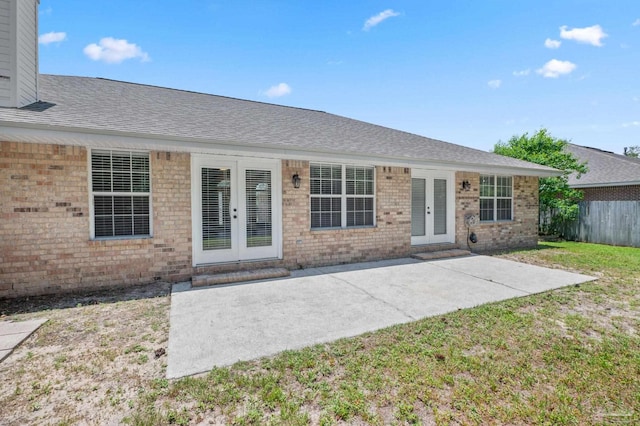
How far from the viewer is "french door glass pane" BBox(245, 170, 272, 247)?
252 inches

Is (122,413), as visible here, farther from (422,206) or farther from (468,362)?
(422,206)

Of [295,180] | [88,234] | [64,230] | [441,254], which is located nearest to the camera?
[64,230]

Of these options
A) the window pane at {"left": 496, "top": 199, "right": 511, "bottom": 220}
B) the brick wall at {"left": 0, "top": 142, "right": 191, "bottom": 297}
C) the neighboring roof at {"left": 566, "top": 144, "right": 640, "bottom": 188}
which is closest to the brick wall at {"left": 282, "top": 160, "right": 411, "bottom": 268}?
the brick wall at {"left": 0, "top": 142, "right": 191, "bottom": 297}

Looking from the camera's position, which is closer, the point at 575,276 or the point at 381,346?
the point at 381,346

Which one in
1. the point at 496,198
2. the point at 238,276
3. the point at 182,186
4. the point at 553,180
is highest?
the point at 553,180

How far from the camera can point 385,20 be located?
9266 mm

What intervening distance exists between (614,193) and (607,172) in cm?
155

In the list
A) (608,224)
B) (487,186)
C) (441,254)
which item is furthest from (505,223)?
(608,224)

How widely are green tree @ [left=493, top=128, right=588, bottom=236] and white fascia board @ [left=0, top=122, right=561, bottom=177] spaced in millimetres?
7641

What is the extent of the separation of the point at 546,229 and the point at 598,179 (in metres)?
3.84

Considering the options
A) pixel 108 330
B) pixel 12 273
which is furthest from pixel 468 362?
pixel 12 273

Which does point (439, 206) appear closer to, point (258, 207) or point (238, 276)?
point (258, 207)

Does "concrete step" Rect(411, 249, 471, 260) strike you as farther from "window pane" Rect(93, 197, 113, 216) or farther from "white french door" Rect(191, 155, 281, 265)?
"window pane" Rect(93, 197, 113, 216)

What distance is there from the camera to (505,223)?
984 cm
